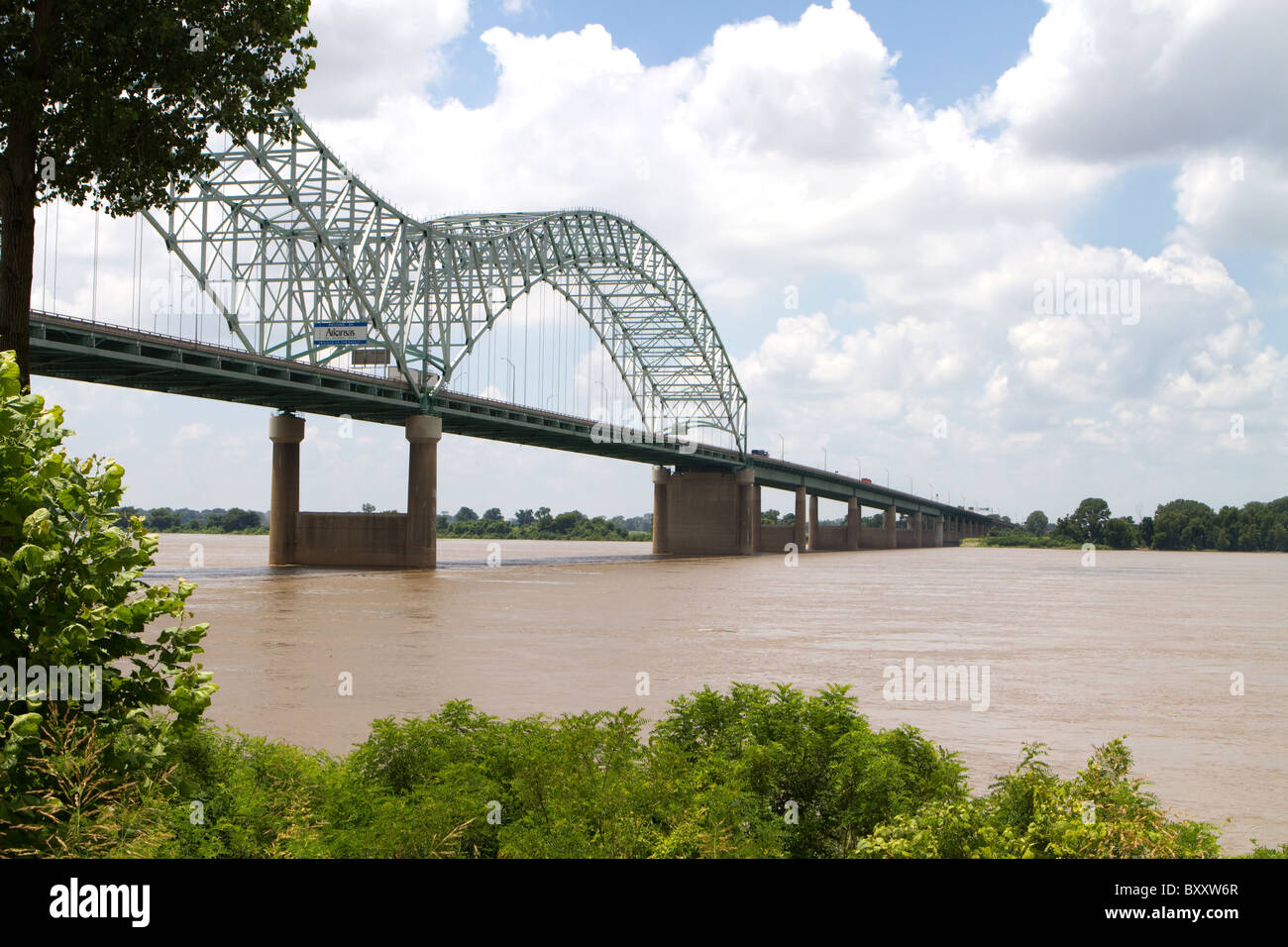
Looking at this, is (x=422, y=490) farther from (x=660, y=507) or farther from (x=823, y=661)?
(x=660, y=507)

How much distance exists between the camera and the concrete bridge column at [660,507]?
138 m

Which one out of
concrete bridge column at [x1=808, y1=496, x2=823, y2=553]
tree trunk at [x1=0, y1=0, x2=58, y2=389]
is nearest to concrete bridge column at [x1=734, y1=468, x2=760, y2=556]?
concrete bridge column at [x1=808, y1=496, x2=823, y2=553]

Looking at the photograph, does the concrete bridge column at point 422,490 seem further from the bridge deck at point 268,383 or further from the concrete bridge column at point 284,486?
the concrete bridge column at point 284,486

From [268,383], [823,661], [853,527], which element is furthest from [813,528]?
[823,661]

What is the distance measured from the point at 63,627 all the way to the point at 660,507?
134109 mm

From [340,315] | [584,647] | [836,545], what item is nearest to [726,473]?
[836,545]

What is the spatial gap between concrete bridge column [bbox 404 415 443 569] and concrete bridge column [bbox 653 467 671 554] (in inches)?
2429

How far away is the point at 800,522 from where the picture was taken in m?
159

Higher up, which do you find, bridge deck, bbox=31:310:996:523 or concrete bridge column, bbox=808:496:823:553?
bridge deck, bbox=31:310:996:523

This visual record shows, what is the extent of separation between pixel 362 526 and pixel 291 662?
5523 cm

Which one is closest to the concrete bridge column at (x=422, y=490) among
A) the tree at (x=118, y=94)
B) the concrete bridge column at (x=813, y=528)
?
the tree at (x=118, y=94)

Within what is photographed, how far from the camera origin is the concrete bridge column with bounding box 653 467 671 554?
5433 inches

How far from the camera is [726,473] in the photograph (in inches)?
5600

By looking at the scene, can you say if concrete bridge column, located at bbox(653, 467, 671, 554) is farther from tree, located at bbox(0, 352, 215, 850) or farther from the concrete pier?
tree, located at bbox(0, 352, 215, 850)
